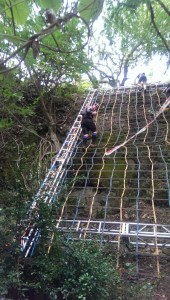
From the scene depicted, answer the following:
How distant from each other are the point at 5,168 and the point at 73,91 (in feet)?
9.98

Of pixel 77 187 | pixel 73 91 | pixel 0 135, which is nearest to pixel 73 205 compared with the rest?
pixel 77 187

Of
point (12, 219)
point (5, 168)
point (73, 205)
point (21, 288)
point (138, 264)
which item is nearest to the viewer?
point (21, 288)

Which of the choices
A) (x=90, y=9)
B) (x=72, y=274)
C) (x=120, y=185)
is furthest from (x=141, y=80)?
(x=90, y=9)

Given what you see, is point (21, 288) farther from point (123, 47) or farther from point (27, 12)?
point (123, 47)

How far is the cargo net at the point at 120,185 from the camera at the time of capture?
10.5 feet

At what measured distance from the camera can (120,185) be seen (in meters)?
4.48

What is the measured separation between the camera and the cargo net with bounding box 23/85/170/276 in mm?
3186

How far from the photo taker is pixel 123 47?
1122 centimetres

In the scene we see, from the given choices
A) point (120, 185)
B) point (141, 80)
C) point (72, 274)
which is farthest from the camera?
point (141, 80)

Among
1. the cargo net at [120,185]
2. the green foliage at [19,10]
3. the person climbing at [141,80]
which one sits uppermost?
the green foliage at [19,10]

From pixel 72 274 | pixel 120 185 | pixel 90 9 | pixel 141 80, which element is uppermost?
pixel 90 9

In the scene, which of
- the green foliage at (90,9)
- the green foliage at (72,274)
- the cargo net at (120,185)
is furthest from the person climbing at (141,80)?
the green foliage at (90,9)

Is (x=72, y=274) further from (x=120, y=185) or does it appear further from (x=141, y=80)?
(x=141, y=80)

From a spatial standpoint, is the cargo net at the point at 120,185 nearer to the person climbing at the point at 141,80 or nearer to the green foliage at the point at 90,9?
the person climbing at the point at 141,80
